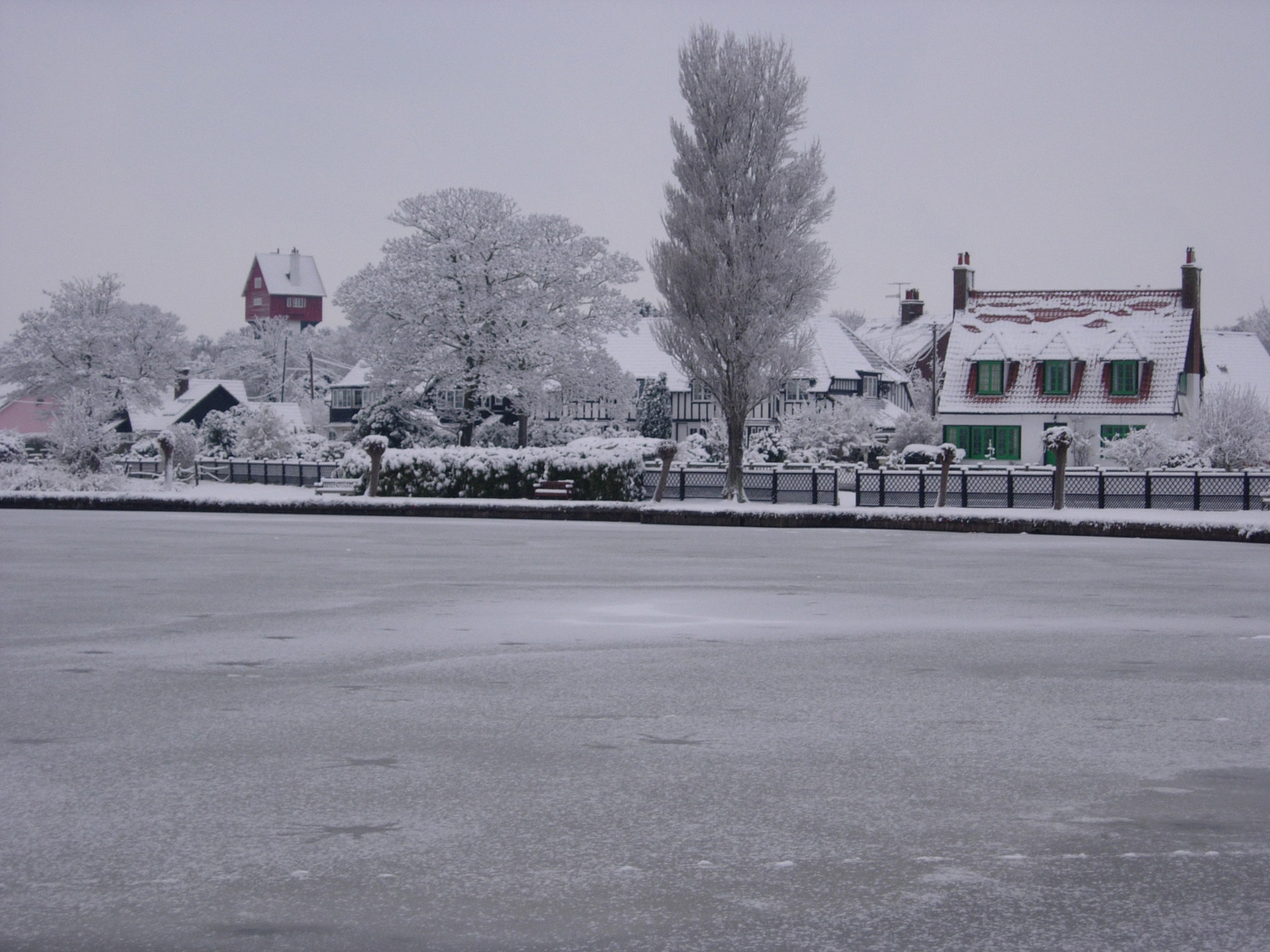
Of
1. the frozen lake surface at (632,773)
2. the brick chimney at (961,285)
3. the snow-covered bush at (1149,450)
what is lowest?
the frozen lake surface at (632,773)

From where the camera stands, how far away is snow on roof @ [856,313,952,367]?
273 feet

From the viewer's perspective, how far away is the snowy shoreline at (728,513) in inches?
979

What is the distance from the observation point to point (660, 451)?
33.9 m

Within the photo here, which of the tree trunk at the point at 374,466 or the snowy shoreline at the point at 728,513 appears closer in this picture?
the snowy shoreline at the point at 728,513

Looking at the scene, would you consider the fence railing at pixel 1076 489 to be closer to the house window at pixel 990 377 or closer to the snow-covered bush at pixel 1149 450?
the snow-covered bush at pixel 1149 450

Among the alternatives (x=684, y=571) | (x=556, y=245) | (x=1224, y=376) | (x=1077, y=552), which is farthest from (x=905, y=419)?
(x=684, y=571)

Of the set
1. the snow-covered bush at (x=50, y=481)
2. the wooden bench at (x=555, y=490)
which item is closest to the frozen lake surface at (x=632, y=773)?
the wooden bench at (x=555, y=490)

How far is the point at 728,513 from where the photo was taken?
93.0 ft

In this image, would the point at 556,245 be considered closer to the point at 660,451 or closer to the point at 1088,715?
the point at 660,451

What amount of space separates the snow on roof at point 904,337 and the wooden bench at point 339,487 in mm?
47440

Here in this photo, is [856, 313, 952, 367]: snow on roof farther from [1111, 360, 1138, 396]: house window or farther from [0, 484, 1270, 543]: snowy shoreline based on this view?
[0, 484, 1270, 543]: snowy shoreline

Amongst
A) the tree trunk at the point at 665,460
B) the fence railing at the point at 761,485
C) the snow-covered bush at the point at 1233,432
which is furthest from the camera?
the snow-covered bush at the point at 1233,432

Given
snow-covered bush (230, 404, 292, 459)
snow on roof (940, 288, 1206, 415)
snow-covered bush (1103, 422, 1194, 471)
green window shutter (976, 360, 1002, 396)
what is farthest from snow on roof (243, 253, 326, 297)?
snow-covered bush (1103, 422, 1194, 471)

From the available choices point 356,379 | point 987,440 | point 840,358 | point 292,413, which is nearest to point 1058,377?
point 987,440
